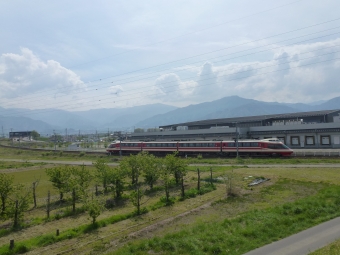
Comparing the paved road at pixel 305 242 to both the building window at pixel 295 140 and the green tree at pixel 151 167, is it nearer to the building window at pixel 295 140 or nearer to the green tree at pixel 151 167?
the green tree at pixel 151 167

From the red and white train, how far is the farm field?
606 inches

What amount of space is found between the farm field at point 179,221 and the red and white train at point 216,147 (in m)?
15.4

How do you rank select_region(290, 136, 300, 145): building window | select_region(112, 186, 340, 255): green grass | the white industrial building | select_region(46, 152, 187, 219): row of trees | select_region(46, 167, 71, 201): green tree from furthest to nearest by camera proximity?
select_region(290, 136, 300, 145): building window, the white industrial building, select_region(46, 167, 71, 201): green tree, select_region(46, 152, 187, 219): row of trees, select_region(112, 186, 340, 255): green grass

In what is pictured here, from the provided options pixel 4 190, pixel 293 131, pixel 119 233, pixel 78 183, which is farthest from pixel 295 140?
pixel 4 190

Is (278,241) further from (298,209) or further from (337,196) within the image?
(337,196)

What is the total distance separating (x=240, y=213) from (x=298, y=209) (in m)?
2.74

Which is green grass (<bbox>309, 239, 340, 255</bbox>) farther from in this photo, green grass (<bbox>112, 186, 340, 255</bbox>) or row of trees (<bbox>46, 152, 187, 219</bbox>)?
row of trees (<bbox>46, 152, 187, 219</bbox>)

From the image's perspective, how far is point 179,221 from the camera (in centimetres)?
1343

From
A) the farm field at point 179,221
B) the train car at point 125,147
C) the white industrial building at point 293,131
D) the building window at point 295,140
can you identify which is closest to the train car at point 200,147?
the white industrial building at point 293,131

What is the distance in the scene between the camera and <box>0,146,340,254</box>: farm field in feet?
33.8

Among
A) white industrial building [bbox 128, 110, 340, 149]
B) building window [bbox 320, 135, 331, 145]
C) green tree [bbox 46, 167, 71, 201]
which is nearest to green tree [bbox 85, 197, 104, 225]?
green tree [bbox 46, 167, 71, 201]

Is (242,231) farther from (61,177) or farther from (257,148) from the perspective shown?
(257,148)

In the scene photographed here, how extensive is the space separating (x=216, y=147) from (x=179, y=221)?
95.8 feet

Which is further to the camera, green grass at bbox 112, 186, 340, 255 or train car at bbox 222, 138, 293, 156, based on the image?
train car at bbox 222, 138, 293, 156
